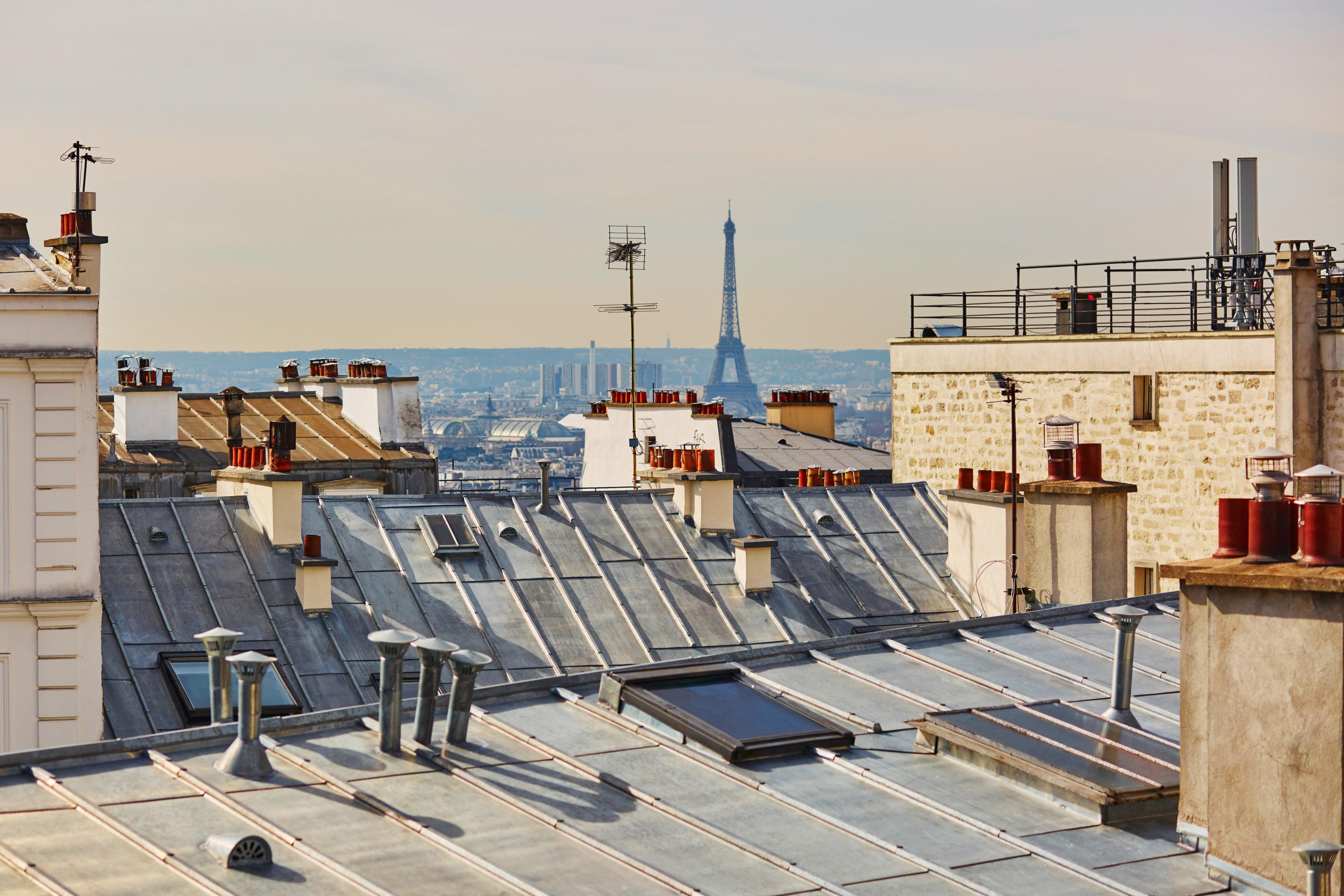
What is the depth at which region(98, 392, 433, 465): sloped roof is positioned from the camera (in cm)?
4616

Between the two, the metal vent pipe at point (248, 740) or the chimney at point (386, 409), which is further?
the chimney at point (386, 409)

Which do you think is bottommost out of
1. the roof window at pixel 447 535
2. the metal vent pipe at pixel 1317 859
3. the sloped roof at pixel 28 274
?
the metal vent pipe at pixel 1317 859

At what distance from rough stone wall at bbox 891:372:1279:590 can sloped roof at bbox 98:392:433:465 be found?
19.8 m

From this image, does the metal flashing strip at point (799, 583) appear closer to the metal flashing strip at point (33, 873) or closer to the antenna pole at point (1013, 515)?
the antenna pole at point (1013, 515)

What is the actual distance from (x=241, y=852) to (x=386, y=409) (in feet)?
132

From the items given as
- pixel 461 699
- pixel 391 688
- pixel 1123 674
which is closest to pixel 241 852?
pixel 391 688

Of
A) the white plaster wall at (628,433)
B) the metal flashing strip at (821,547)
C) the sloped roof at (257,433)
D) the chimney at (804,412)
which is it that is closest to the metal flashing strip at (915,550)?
the metal flashing strip at (821,547)

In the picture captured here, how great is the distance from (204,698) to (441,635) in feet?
13.1

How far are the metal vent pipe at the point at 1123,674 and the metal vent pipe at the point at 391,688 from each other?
630 cm

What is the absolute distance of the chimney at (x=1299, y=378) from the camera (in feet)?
95.5

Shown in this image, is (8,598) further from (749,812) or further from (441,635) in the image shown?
(749,812)

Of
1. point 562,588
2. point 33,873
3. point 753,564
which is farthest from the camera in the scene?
point 753,564

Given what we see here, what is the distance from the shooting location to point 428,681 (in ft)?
46.2

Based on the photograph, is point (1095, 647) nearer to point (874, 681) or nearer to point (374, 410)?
point (874, 681)
